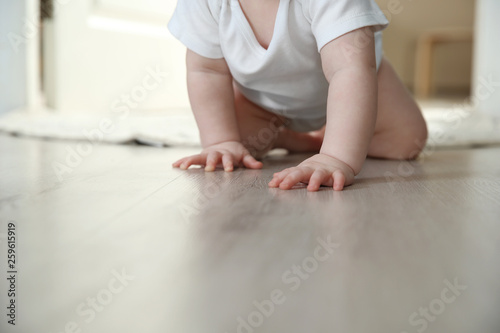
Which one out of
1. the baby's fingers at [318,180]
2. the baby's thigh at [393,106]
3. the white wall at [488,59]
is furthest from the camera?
the white wall at [488,59]

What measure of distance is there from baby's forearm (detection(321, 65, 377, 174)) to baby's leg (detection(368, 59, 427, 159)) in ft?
0.83

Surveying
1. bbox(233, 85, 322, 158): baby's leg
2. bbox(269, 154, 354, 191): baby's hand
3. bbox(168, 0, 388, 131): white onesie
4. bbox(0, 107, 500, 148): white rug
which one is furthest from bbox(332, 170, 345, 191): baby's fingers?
bbox(0, 107, 500, 148): white rug

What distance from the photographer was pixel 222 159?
0.74m

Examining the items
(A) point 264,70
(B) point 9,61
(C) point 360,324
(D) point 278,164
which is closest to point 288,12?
(A) point 264,70

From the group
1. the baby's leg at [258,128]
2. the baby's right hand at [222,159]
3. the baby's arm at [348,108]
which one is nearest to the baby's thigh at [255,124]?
the baby's leg at [258,128]

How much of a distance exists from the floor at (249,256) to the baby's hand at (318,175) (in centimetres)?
1

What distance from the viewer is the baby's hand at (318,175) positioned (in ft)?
1.89

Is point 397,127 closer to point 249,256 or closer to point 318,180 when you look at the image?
point 318,180

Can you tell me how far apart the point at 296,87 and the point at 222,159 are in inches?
6.5

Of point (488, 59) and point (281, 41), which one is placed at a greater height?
point (281, 41)

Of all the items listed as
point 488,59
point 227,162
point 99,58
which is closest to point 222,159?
point 227,162

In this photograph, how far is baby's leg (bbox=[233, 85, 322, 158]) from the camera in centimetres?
90

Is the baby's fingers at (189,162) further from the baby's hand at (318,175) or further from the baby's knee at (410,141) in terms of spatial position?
the baby's knee at (410,141)

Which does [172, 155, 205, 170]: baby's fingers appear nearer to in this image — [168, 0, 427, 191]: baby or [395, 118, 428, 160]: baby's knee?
[168, 0, 427, 191]: baby
